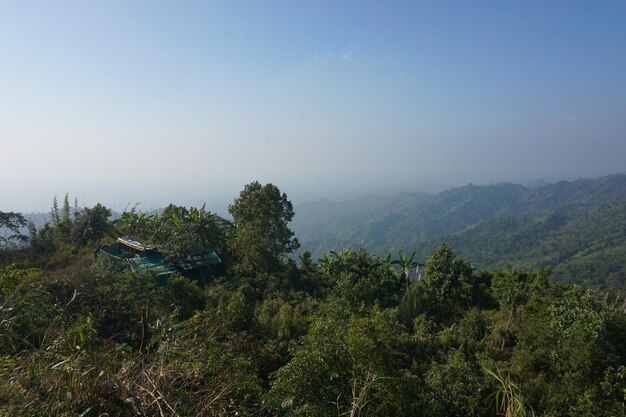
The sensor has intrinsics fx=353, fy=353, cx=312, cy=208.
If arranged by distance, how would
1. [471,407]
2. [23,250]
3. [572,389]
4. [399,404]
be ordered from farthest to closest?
[23,250]
[572,389]
[471,407]
[399,404]

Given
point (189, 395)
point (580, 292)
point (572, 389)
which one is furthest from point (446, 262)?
point (189, 395)

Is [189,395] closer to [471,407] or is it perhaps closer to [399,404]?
[399,404]

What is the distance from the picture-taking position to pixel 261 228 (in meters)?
16.9

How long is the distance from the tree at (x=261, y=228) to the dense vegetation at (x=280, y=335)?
77 millimetres

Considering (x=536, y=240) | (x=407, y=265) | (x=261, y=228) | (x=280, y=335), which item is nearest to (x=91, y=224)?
(x=261, y=228)

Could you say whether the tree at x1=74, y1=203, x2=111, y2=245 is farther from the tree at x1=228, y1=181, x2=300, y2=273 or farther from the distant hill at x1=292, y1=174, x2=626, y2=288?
the distant hill at x1=292, y1=174, x2=626, y2=288

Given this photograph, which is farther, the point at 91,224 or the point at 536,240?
the point at 536,240

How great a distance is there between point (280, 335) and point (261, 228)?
7.62 meters

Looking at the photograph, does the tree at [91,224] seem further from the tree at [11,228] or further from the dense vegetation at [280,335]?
the tree at [11,228]

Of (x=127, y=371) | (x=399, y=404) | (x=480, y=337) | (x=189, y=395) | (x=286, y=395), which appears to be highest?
(x=127, y=371)

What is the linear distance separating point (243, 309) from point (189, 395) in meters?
7.30

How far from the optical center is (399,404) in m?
5.25

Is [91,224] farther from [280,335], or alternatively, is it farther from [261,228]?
[280,335]

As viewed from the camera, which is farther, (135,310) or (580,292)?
(580,292)
